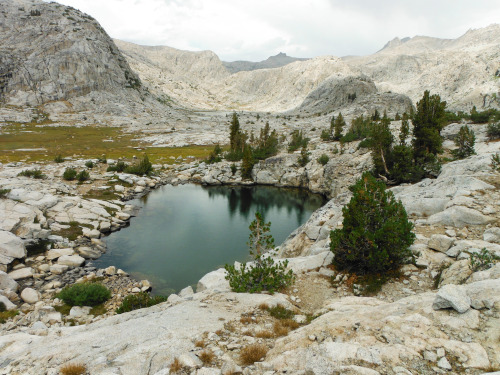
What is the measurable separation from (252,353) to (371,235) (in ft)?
27.0

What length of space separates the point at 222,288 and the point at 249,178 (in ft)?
163

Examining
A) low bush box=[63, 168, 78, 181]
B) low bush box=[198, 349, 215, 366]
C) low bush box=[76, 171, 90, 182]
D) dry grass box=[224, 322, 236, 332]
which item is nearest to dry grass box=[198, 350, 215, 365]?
low bush box=[198, 349, 215, 366]

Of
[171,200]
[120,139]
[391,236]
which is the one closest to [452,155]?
[391,236]

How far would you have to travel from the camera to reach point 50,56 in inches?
5453

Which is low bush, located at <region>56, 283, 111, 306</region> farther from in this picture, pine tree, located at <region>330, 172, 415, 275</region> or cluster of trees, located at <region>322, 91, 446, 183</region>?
cluster of trees, located at <region>322, 91, 446, 183</region>

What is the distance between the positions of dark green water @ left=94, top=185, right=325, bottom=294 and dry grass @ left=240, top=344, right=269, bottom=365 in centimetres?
1748

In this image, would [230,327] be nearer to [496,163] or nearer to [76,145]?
[496,163]

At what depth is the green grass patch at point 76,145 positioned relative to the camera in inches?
2763

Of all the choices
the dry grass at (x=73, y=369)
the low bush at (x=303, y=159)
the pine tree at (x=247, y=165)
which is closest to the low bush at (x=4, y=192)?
the dry grass at (x=73, y=369)

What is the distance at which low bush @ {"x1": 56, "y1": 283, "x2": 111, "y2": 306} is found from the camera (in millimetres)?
18328

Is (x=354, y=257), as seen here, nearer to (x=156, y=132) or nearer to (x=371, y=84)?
(x=156, y=132)

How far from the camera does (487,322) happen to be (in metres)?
6.55

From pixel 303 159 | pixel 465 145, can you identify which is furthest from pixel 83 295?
pixel 303 159

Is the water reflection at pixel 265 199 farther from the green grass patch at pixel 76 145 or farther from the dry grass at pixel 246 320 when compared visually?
the dry grass at pixel 246 320
